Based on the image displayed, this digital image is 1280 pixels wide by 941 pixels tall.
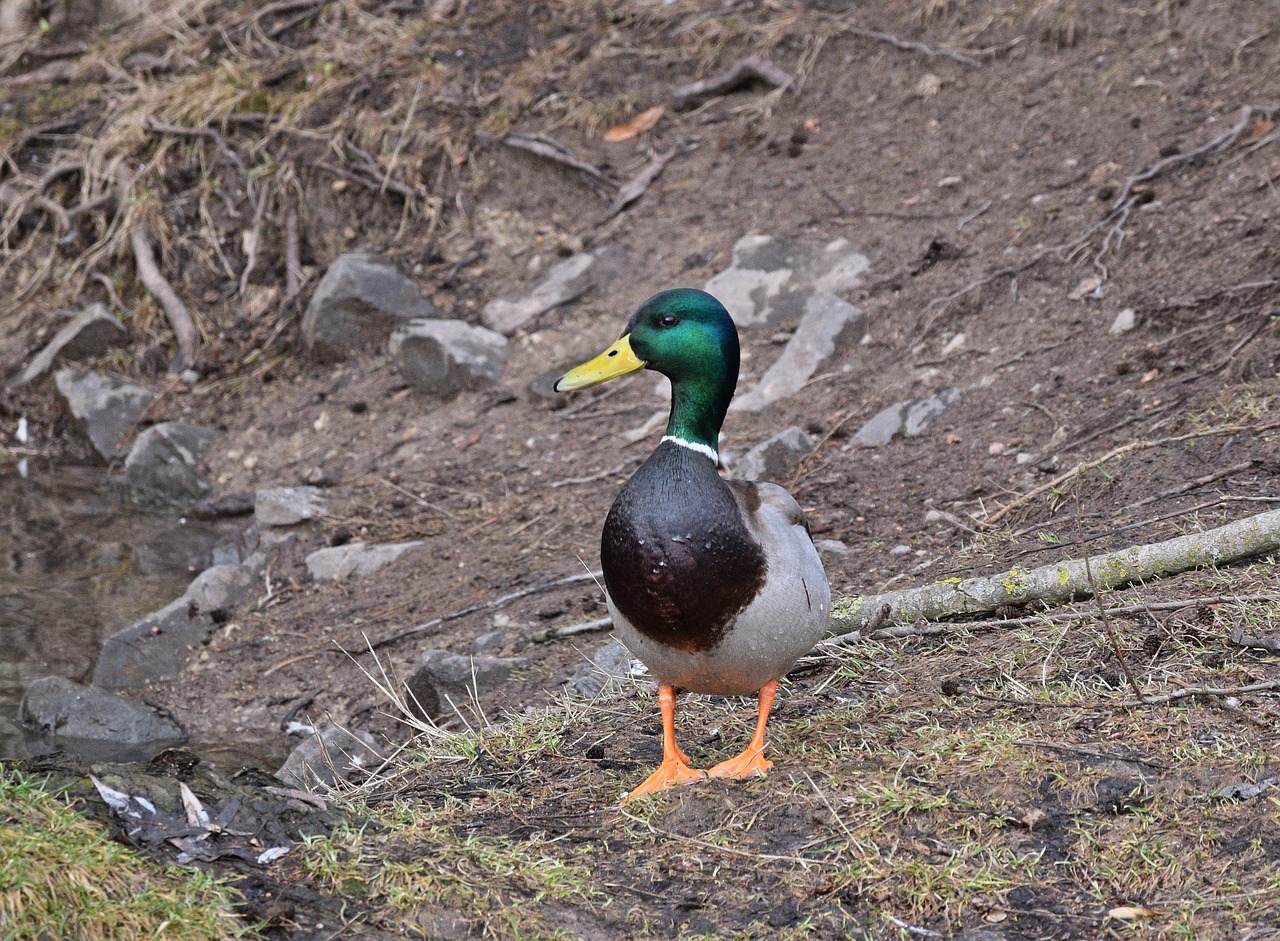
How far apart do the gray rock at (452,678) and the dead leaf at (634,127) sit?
4.43 metres

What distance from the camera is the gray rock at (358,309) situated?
24.6 feet

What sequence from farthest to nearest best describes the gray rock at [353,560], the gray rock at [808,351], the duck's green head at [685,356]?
the gray rock at [808,351] < the gray rock at [353,560] < the duck's green head at [685,356]

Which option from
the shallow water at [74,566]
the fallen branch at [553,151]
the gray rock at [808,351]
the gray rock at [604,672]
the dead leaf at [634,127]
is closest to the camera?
the gray rock at [604,672]

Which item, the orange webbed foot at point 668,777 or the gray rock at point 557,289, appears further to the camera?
the gray rock at point 557,289

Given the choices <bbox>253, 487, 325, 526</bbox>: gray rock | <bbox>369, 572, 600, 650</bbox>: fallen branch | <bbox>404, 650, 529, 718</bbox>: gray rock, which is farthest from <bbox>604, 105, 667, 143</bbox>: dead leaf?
<bbox>404, 650, 529, 718</bbox>: gray rock

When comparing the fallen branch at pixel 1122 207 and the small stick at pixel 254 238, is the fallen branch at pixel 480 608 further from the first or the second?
the small stick at pixel 254 238

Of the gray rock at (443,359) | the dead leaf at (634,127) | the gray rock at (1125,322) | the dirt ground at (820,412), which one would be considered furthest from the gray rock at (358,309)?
the gray rock at (1125,322)

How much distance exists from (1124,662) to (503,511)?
3105mm

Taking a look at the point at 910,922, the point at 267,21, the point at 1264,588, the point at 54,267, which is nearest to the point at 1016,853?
the point at 910,922

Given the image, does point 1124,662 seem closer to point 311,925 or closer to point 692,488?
point 692,488

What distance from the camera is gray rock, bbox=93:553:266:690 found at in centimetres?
529

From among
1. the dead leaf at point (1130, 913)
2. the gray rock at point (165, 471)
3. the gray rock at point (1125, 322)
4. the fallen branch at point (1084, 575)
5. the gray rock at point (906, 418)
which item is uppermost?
the dead leaf at point (1130, 913)

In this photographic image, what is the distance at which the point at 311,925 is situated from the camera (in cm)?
262

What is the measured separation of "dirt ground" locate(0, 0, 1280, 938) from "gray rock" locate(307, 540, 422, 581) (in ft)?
0.37
